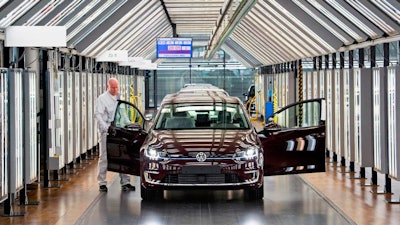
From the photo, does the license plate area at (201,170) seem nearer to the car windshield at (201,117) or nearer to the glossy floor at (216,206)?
the glossy floor at (216,206)

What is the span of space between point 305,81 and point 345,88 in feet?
20.5

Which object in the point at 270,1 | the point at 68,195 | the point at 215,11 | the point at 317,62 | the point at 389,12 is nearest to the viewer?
the point at 389,12

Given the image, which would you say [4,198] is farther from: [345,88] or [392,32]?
[345,88]

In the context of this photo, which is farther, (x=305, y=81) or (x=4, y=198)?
(x=305, y=81)

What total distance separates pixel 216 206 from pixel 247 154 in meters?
0.75

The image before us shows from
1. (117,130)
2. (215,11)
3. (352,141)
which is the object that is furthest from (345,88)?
(215,11)

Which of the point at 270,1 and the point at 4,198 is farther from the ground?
the point at 270,1

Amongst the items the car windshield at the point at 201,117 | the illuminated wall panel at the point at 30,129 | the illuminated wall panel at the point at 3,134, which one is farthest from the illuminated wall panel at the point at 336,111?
the illuminated wall panel at the point at 3,134

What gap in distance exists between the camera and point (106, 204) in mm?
11672

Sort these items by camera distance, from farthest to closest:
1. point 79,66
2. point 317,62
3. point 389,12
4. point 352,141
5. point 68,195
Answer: point 317,62 → point 79,66 → point 352,141 → point 68,195 → point 389,12

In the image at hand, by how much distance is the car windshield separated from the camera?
41.4 feet

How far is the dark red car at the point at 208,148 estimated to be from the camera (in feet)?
37.1

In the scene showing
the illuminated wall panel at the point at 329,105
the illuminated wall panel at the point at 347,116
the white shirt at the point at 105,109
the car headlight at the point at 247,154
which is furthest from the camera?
the illuminated wall panel at the point at 329,105

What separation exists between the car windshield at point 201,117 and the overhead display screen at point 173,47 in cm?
2055
